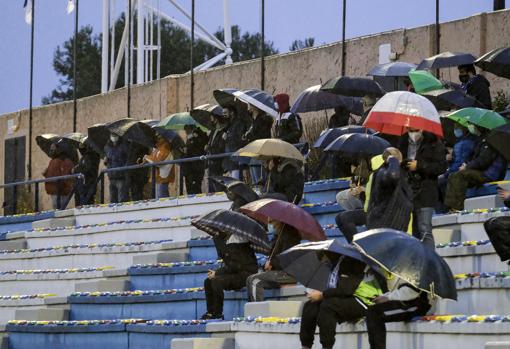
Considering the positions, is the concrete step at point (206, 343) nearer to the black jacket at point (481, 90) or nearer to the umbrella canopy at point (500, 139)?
the umbrella canopy at point (500, 139)

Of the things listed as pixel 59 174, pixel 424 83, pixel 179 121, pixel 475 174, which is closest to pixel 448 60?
pixel 424 83

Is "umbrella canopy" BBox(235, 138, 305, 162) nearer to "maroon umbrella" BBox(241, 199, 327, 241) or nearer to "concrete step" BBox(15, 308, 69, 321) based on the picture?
"maroon umbrella" BBox(241, 199, 327, 241)

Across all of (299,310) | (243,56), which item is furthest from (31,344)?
(243,56)

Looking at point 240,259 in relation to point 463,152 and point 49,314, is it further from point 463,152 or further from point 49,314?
point 49,314

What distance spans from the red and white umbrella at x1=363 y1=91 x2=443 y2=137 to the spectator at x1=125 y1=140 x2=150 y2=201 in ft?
32.5

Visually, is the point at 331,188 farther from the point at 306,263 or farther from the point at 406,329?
the point at 406,329

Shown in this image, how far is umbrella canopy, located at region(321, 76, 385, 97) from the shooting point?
22469mm

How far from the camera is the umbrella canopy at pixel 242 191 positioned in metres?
19.5

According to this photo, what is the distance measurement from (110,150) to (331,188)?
6.88m

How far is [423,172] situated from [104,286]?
258 inches

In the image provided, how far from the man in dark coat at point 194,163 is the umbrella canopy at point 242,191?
6274 mm

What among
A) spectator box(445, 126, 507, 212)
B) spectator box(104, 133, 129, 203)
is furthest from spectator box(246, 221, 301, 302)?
spectator box(104, 133, 129, 203)

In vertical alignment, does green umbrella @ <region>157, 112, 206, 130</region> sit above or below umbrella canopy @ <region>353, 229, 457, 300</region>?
above

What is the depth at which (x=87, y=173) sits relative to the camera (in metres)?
28.8
